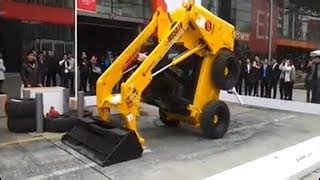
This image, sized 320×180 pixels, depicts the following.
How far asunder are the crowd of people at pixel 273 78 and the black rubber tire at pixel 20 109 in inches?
270

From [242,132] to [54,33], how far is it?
13.0 meters

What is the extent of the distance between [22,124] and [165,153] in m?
3.29

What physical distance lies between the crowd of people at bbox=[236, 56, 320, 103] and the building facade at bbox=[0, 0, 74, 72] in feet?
26.1

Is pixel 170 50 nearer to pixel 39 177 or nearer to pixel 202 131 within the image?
pixel 202 131

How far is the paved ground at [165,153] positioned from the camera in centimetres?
683

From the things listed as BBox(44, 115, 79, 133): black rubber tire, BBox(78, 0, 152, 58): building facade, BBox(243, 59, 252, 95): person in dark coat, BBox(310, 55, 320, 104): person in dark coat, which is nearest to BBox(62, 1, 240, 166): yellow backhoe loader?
BBox(44, 115, 79, 133): black rubber tire

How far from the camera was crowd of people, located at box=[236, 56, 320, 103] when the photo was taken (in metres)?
13.2

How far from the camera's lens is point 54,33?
20953 millimetres

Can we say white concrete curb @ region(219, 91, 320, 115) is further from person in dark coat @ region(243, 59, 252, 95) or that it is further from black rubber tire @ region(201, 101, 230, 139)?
black rubber tire @ region(201, 101, 230, 139)

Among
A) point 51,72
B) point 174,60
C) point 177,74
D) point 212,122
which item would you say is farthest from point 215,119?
point 51,72

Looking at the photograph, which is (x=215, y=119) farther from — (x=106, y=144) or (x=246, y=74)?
(x=246, y=74)

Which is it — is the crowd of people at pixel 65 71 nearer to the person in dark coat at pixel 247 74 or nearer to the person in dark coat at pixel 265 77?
the person in dark coat at pixel 247 74

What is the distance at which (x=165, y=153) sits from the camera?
8055 millimetres

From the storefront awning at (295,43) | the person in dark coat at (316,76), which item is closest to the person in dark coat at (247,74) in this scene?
the storefront awning at (295,43)
